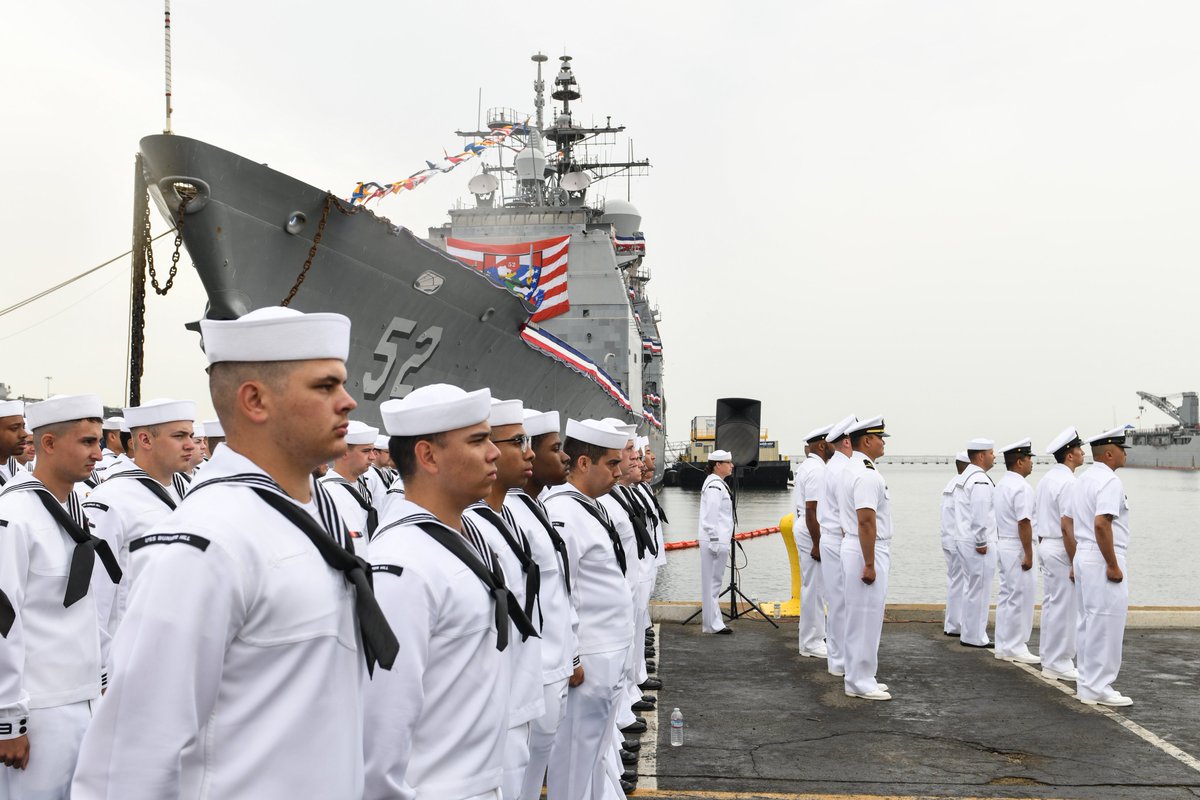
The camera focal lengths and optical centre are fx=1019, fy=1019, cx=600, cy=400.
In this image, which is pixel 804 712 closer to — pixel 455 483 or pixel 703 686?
pixel 703 686

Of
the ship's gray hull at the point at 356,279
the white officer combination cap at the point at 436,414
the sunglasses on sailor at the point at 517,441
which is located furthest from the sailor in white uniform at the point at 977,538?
the ship's gray hull at the point at 356,279

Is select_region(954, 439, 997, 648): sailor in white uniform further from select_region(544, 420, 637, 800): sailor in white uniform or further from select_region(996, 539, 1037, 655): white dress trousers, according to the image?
select_region(544, 420, 637, 800): sailor in white uniform

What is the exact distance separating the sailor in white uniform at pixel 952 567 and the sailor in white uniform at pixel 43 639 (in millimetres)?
7907

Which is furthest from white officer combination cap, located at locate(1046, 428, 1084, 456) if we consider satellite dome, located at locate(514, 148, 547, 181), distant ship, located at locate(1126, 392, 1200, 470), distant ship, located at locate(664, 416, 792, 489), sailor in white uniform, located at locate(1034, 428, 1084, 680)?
distant ship, located at locate(1126, 392, 1200, 470)

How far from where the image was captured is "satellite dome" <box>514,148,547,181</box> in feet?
99.9

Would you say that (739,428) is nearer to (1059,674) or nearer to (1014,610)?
(1014,610)

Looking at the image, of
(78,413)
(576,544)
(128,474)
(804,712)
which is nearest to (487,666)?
(576,544)

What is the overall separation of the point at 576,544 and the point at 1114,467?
4.72 metres

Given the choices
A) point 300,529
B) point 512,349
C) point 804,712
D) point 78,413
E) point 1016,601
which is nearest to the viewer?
point 300,529

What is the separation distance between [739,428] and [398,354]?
553cm

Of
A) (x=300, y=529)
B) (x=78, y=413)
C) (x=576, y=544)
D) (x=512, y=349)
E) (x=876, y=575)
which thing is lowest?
(x=876, y=575)

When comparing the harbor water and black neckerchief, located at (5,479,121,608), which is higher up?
black neckerchief, located at (5,479,121,608)

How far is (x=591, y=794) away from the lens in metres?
4.16

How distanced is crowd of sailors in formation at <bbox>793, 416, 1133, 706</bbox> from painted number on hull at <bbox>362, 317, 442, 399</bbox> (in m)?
6.66
